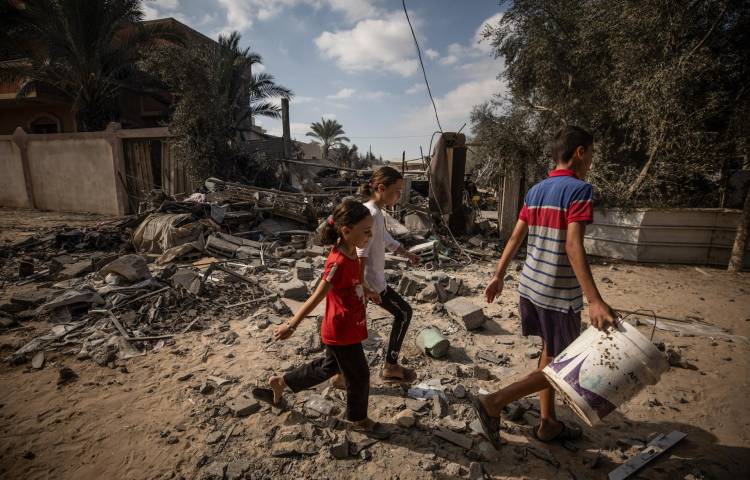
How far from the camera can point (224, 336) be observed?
3852 millimetres

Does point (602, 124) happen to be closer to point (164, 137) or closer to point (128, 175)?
point (164, 137)

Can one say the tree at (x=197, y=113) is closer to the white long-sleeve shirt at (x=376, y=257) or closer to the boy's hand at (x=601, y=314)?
the white long-sleeve shirt at (x=376, y=257)

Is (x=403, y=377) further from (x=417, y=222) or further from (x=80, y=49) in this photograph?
(x=80, y=49)

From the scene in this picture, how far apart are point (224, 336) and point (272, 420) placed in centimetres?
167

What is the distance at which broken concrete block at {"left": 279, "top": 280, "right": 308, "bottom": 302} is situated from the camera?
4.88 meters

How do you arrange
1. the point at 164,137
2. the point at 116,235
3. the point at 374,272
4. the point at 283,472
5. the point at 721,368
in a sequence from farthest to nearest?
1. the point at 164,137
2. the point at 116,235
3. the point at 721,368
4. the point at 374,272
5. the point at 283,472

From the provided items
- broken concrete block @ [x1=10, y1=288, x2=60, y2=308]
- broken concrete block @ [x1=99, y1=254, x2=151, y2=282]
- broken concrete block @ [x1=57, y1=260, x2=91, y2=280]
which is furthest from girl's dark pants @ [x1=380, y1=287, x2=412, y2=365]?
broken concrete block @ [x1=57, y1=260, x2=91, y2=280]

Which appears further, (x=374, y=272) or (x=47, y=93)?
(x=47, y=93)

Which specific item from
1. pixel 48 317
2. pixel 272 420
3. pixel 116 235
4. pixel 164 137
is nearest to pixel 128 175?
pixel 164 137

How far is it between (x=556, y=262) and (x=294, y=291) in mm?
3662

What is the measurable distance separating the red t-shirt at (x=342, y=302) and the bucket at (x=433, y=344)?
4.70 feet

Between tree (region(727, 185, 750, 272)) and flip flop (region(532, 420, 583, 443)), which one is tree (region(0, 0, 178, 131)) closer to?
flip flop (region(532, 420, 583, 443))

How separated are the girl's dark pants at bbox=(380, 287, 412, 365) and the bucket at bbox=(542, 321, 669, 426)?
1247 millimetres

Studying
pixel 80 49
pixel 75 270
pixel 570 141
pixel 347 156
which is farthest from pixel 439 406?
pixel 347 156
